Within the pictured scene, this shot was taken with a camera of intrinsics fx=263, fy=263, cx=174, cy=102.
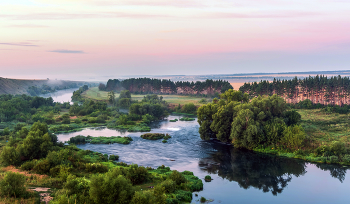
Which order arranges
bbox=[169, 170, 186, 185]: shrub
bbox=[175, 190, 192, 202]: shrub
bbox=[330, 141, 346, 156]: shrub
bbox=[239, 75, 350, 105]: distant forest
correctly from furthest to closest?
1. bbox=[239, 75, 350, 105]: distant forest
2. bbox=[330, 141, 346, 156]: shrub
3. bbox=[169, 170, 186, 185]: shrub
4. bbox=[175, 190, 192, 202]: shrub

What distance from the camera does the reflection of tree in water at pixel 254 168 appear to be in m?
38.4

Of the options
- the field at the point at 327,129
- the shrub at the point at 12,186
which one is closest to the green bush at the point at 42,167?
the shrub at the point at 12,186

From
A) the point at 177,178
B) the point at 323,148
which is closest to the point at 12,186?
the point at 177,178

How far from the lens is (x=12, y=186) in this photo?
1002 inches

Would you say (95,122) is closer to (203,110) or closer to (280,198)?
(203,110)

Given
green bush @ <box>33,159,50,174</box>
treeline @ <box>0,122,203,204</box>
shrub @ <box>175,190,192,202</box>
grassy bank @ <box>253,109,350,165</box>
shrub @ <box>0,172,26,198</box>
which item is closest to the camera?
treeline @ <box>0,122,203,204</box>

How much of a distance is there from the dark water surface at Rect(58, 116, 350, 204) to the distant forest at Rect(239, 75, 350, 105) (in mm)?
64748

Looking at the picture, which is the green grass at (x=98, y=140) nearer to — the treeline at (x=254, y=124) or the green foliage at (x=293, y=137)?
the treeline at (x=254, y=124)

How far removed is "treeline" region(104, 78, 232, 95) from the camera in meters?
142

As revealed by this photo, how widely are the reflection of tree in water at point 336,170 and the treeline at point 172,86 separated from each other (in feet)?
307

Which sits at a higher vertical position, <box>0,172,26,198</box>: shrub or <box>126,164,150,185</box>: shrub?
<box>0,172,26,198</box>: shrub

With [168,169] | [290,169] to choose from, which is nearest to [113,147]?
[168,169]

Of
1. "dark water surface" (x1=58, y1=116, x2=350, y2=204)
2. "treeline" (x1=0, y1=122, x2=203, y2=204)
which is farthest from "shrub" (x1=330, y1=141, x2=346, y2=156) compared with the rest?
"treeline" (x1=0, y1=122, x2=203, y2=204)

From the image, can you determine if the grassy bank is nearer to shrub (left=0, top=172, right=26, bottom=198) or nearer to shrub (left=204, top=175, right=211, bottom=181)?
shrub (left=204, top=175, right=211, bottom=181)
